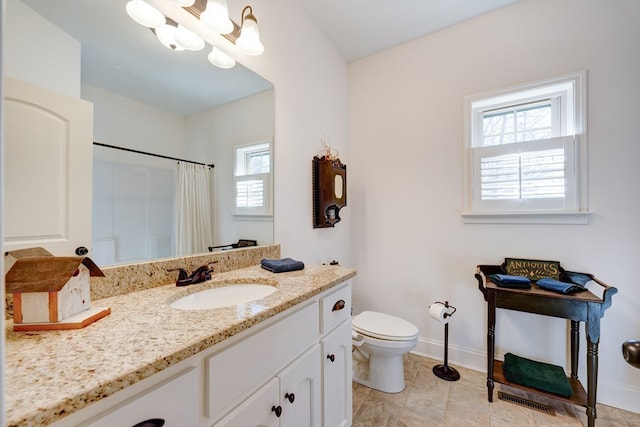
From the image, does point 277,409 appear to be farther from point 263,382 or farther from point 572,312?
point 572,312

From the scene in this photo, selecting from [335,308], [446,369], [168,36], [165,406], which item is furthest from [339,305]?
[168,36]

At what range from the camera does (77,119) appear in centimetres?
87

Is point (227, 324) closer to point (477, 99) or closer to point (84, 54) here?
point (84, 54)

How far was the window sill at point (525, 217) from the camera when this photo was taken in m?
1.72

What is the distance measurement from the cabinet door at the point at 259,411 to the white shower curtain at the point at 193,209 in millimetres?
692

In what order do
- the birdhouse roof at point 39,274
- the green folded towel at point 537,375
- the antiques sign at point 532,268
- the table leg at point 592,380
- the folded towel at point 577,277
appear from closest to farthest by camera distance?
1. the birdhouse roof at point 39,274
2. the table leg at point 592,380
3. the green folded towel at point 537,375
4. the folded towel at point 577,277
5. the antiques sign at point 532,268

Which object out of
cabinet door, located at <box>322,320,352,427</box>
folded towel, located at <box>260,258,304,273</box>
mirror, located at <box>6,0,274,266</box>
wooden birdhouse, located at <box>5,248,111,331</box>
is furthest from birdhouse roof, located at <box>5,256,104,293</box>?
cabinet door, located at <box>322,320,352,427</box>

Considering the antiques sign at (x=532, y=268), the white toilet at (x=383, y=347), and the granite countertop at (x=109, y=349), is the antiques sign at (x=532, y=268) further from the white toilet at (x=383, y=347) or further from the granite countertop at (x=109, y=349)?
the granite countertop at (x=109, y=349)

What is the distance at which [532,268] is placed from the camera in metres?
1.83

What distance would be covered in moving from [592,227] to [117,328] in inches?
97.4

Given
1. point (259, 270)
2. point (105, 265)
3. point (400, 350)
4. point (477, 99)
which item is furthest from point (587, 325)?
point (105, 265)

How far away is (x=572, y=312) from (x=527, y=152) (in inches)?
41.5

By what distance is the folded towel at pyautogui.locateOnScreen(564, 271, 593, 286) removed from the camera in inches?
65.5

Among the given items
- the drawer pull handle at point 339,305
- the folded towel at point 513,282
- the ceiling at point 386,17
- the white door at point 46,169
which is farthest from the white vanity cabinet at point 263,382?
the ceiling at point 386,17
